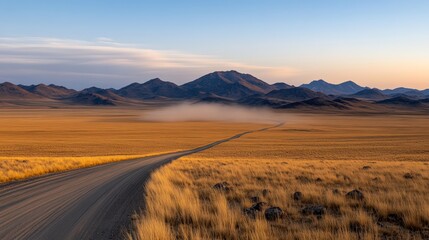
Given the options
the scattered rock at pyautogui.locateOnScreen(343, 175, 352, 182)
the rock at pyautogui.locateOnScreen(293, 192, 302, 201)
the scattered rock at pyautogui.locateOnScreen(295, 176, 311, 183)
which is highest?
the rock at pyautogui.locateOnScreen(293, 192, 302, 201)

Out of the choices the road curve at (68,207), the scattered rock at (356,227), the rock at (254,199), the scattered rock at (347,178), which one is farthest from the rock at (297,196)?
the scattered rock at (347,178)

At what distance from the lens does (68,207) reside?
1114 centimetres

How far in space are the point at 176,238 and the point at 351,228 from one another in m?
4.13

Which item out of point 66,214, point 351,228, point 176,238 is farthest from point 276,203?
point 66,214

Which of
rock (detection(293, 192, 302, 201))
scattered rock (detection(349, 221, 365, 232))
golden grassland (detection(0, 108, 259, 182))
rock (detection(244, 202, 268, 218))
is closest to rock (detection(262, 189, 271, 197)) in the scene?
rock (detection(293, 192, 302, 201))

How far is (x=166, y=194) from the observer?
495 inches

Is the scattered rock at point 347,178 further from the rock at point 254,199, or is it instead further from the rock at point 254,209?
the rock at point 254,209

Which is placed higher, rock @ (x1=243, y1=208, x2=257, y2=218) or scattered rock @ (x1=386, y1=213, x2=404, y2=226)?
scattered rock @ (x1=386, y1=213, x2=404, y2=226)

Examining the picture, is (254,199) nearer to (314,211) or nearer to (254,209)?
(254,209)

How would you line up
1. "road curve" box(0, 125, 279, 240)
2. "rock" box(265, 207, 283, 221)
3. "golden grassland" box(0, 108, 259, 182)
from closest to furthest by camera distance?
"road curve" box(0, 125, 279, 240)
"rock" box(265, 207, 283, 221)
"golden grassland" box(0, 108, 259, 182)

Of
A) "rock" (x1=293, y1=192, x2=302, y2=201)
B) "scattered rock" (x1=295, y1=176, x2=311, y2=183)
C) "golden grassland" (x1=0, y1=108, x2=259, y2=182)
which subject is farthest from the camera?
"golden grassland" (x1=0, y1=108, x2=259, y2=182)

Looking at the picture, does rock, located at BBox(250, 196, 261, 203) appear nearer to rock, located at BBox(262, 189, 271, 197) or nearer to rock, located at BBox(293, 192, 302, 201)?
rock, located at BBox(262, 189, 271, 197)

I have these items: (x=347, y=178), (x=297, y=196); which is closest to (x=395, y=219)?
(x=297, y=196)

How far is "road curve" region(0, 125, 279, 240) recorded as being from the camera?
8.62m
